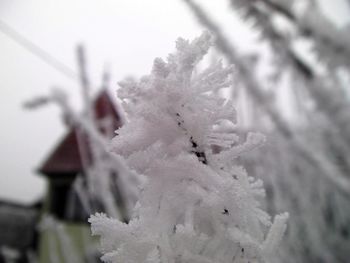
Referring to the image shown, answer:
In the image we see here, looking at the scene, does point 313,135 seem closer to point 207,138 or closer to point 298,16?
point 298,16

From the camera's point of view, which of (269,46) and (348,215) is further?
(348,215)

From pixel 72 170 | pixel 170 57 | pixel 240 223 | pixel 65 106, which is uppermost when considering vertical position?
pixel 72 170

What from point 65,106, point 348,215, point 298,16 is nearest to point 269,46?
point 298,16

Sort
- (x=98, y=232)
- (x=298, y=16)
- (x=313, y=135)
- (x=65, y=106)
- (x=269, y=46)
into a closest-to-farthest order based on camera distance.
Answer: (x=98, y=232) < (x=298, y=16) < (x=269, y=46) < (x=65, y=106) < (x=313, y=135)

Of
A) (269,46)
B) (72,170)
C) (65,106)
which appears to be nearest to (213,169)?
(269,46)

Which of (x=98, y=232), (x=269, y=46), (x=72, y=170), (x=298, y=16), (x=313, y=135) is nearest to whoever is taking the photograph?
(x=98, y=232)

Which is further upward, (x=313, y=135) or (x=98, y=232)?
(x=98, y=232)
